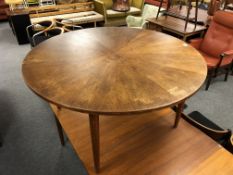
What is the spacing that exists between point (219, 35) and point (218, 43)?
4.7 inches

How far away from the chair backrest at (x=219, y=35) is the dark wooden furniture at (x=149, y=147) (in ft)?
5.69

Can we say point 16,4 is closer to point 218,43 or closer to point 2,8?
point 2,8

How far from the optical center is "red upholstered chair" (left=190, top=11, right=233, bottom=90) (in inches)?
106

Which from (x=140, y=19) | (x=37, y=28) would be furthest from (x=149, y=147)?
(x=37, y=28)

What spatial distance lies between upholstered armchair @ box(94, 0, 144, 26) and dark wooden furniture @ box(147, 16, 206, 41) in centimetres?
154

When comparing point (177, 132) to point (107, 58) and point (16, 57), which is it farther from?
point (16, 57)

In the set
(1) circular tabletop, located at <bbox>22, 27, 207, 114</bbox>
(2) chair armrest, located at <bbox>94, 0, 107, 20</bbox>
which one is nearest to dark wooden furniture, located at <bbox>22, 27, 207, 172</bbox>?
(1) circular tabletop, located at <bbox>22, 27, 207, 114</bbox>

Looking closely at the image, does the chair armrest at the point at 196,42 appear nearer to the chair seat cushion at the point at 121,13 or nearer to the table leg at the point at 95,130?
the chair seat cushion at the point at 121,13

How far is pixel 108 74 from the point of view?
4.05ft

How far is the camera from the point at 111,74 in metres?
1.23

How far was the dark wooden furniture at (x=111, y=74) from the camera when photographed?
1004 millimetres

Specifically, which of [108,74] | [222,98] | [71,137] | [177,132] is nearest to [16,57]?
[71,137]

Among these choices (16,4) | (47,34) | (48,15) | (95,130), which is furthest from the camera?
(48,15)

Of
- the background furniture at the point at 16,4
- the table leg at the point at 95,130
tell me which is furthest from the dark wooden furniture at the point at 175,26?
the background furniture at the point at 16,4
